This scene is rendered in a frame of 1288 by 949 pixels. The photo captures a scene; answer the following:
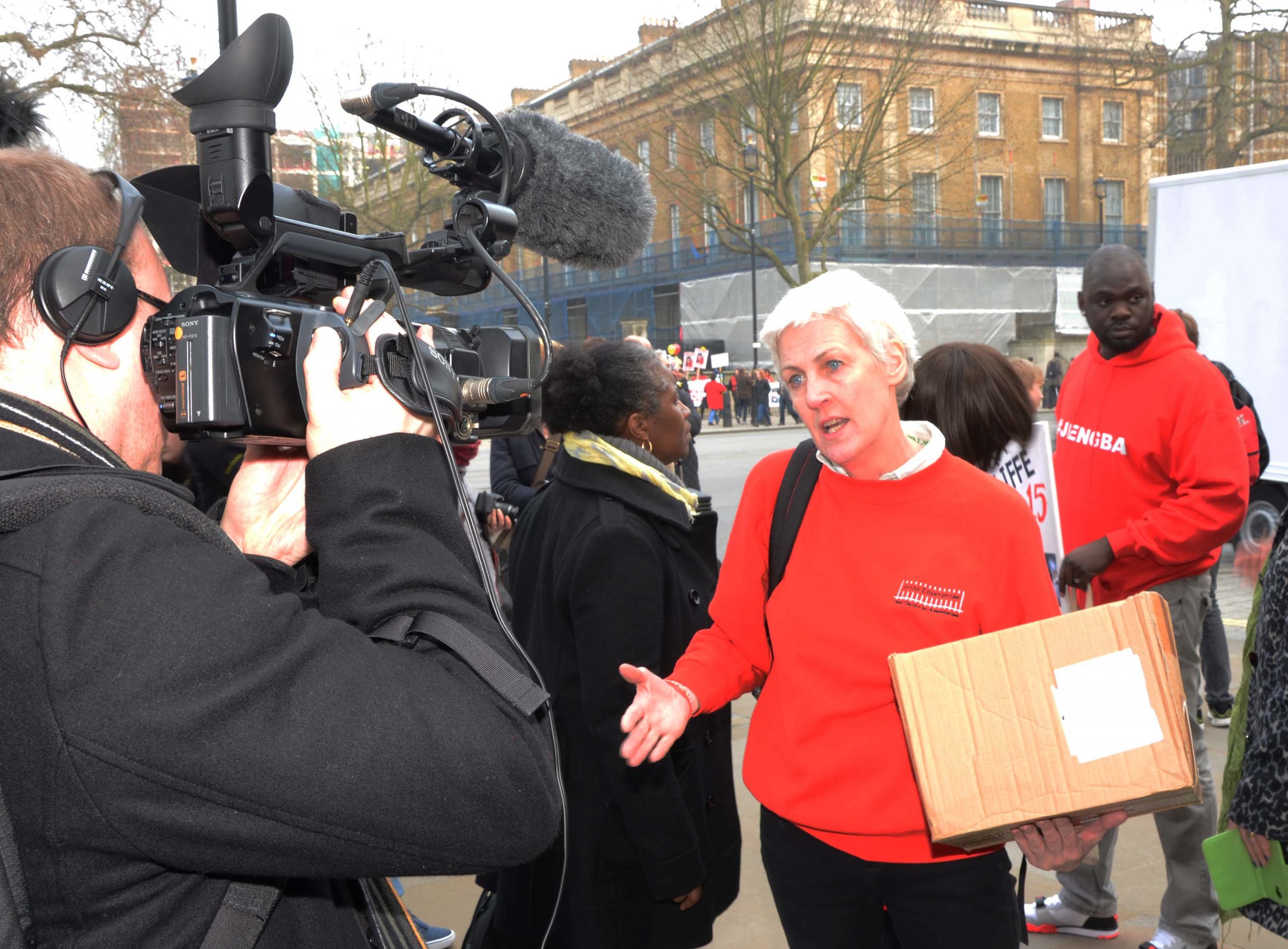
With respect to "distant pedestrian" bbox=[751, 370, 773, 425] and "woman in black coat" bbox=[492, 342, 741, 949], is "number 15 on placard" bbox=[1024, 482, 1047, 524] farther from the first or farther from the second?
"distant pedestrian" bbox=[751, 370, 773, 425]

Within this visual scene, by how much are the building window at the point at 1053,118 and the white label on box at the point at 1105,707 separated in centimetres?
3881

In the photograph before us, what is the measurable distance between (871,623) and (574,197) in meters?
1.05

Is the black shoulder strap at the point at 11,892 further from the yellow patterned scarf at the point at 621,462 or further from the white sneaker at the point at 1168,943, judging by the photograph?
the white sneaker at the point at 1168,943

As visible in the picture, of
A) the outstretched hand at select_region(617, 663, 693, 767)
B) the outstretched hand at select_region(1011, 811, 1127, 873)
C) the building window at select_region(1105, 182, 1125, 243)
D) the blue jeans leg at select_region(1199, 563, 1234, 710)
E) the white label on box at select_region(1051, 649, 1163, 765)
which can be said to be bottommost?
the blue jeans leg at select_region(1199, 563, 1234, 710)

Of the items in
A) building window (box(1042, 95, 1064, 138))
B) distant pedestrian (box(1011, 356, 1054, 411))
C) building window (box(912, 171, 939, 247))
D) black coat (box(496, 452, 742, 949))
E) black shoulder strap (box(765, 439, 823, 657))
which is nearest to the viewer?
black shoulder strap (box(765, 439, 823, 657))

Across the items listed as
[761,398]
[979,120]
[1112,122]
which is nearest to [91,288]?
[761,398]

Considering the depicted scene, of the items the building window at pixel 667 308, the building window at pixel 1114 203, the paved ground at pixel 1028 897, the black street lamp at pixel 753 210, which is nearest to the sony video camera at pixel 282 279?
the paved ground at pixel 1028 897

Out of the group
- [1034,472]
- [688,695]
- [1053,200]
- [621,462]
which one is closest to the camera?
[688,695]

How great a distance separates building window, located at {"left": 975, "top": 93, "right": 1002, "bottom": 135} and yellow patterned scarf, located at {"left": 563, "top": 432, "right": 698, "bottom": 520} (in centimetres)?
3593

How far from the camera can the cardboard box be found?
1.80 meters

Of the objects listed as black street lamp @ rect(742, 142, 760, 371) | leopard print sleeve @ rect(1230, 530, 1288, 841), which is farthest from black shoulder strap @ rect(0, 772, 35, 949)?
black street lamp @ rect(742, 142, 760, 371)

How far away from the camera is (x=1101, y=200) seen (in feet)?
117

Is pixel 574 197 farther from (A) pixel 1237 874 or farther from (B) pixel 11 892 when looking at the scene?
(A) pixel 1237 874

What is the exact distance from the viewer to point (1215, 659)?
517 cm
